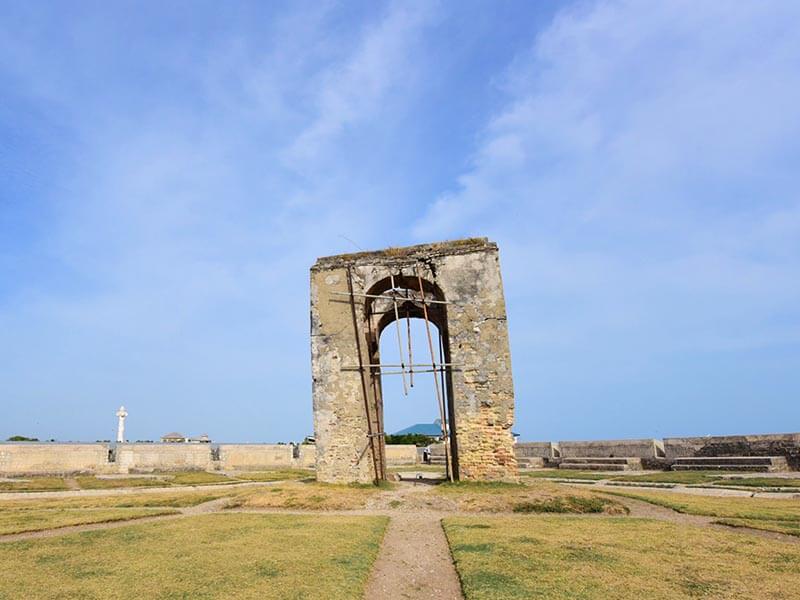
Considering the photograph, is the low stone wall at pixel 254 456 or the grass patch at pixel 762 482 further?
the low stone wall at pixel 254 456

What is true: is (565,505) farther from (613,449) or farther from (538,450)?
(538,450)

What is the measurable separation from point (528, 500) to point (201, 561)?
7.24 metres

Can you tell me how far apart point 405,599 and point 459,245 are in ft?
37.7

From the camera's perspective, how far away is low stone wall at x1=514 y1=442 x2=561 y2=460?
27.2m

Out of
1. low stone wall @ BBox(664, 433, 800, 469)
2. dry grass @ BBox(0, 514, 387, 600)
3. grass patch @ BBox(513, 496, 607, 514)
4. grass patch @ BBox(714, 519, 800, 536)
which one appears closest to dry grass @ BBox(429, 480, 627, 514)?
grass patch @ BBox(513, 496, 607, 514)

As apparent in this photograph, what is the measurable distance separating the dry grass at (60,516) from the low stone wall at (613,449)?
66.6ft

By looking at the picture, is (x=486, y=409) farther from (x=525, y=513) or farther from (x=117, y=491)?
(x=117, y=491)

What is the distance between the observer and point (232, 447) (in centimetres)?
2698

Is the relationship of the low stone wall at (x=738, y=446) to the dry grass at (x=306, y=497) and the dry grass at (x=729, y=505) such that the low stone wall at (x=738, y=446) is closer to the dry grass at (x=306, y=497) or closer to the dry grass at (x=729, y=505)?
the dry grass at (x=729, y=505)

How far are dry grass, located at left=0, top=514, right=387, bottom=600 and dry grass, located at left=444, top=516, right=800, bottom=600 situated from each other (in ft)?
5.00

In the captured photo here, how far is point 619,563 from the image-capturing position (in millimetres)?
6410

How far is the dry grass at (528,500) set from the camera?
11.0 meters

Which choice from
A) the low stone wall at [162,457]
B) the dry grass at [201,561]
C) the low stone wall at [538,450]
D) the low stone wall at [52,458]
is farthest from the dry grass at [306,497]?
the low stone wall at [538,450]

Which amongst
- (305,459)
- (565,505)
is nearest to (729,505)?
(565,505)
